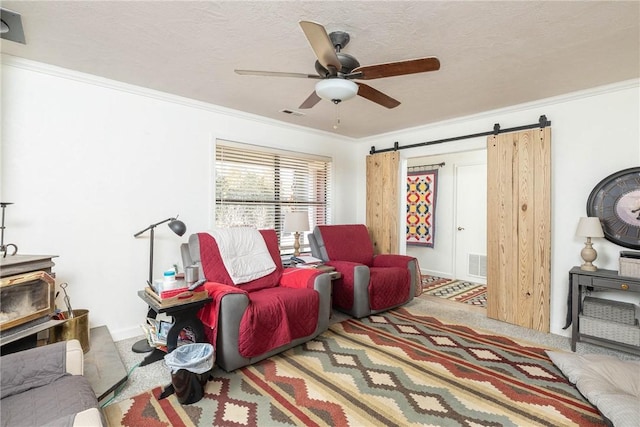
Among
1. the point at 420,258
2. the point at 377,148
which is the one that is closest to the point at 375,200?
the point at 377,148

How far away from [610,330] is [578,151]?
1610 mm

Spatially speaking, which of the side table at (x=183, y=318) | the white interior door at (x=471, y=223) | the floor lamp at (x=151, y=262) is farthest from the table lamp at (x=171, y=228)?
the white interior door at (x=471, y=223)

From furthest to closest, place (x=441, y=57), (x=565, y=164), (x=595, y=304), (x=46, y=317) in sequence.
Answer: (x=565, y=164), (x=595, y=304), (x=441, y=57), (x=46, y=317)

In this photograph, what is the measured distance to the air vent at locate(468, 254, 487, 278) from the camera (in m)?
4.97

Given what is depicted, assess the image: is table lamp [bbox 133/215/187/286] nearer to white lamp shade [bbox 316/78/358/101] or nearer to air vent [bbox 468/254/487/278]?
white lamp shade [bbox 316/78/358/101]

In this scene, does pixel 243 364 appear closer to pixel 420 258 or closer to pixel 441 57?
pixel 441 57

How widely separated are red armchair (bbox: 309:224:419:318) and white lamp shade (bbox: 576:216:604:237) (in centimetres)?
167

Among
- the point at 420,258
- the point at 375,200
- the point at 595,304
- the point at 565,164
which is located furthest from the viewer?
the point at 420,258

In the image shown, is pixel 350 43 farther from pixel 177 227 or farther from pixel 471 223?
pixel 471 223

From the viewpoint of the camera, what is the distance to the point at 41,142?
7.89 ft

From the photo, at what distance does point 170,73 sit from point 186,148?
80 cm

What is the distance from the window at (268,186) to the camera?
3.48 metres

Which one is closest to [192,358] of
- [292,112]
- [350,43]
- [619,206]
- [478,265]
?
[350,43]

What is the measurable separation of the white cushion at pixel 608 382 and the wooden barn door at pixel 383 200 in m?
2.28
